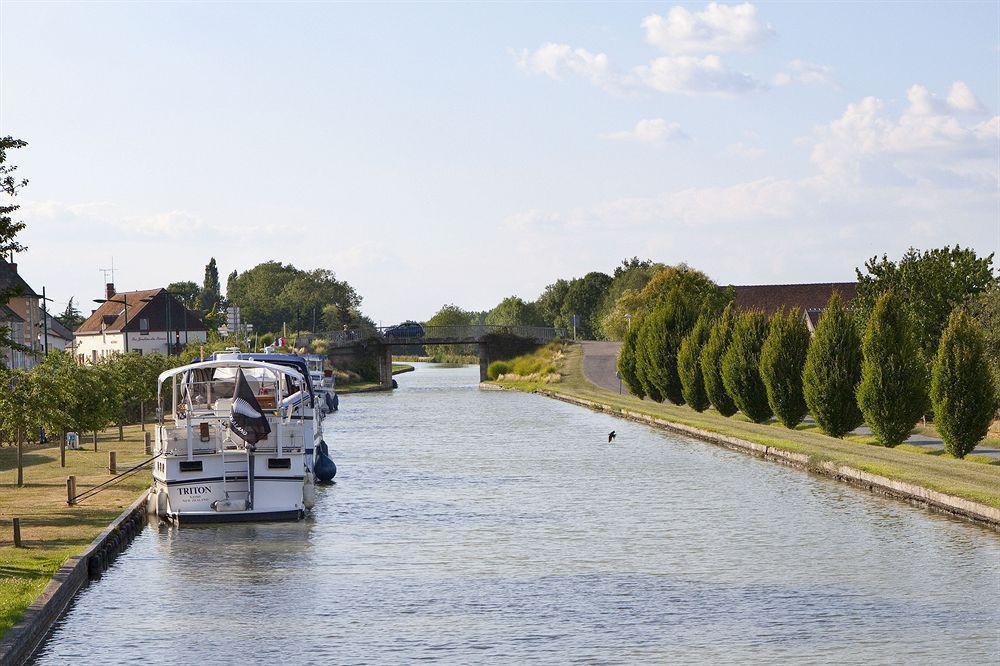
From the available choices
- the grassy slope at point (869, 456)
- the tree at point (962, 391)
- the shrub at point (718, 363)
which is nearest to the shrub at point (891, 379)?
the grassy slope at point (869, 456)

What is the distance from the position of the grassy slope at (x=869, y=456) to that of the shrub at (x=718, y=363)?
1.00 meters

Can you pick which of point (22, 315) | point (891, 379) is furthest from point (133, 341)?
point (891, 379)

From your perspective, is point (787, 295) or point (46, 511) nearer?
point (46, 511)

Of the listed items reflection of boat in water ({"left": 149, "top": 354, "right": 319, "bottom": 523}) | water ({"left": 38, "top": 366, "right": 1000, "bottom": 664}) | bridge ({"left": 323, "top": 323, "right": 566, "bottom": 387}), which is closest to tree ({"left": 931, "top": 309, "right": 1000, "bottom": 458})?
water ({"left": 38, "top": 366, "right": 1000, "bottom": 664})

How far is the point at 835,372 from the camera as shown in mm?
56406

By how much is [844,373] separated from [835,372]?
40 centimetres

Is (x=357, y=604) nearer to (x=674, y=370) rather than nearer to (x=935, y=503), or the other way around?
(x=935, y=503)

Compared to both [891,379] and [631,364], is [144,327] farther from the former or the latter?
[891,379]

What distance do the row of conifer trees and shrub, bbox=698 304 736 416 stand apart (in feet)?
0.20

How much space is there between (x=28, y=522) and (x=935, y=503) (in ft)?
83.4

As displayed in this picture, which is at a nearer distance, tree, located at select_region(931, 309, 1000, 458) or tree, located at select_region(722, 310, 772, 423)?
tree, located at select_region(931, 309, 1000, 458)

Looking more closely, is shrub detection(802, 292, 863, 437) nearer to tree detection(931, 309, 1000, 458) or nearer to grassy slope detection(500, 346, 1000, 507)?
grassy slope detection(500, 346, 1000, 507)

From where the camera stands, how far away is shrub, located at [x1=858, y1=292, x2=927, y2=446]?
51.8 metres

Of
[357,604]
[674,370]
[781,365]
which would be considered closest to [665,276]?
[674,370]
